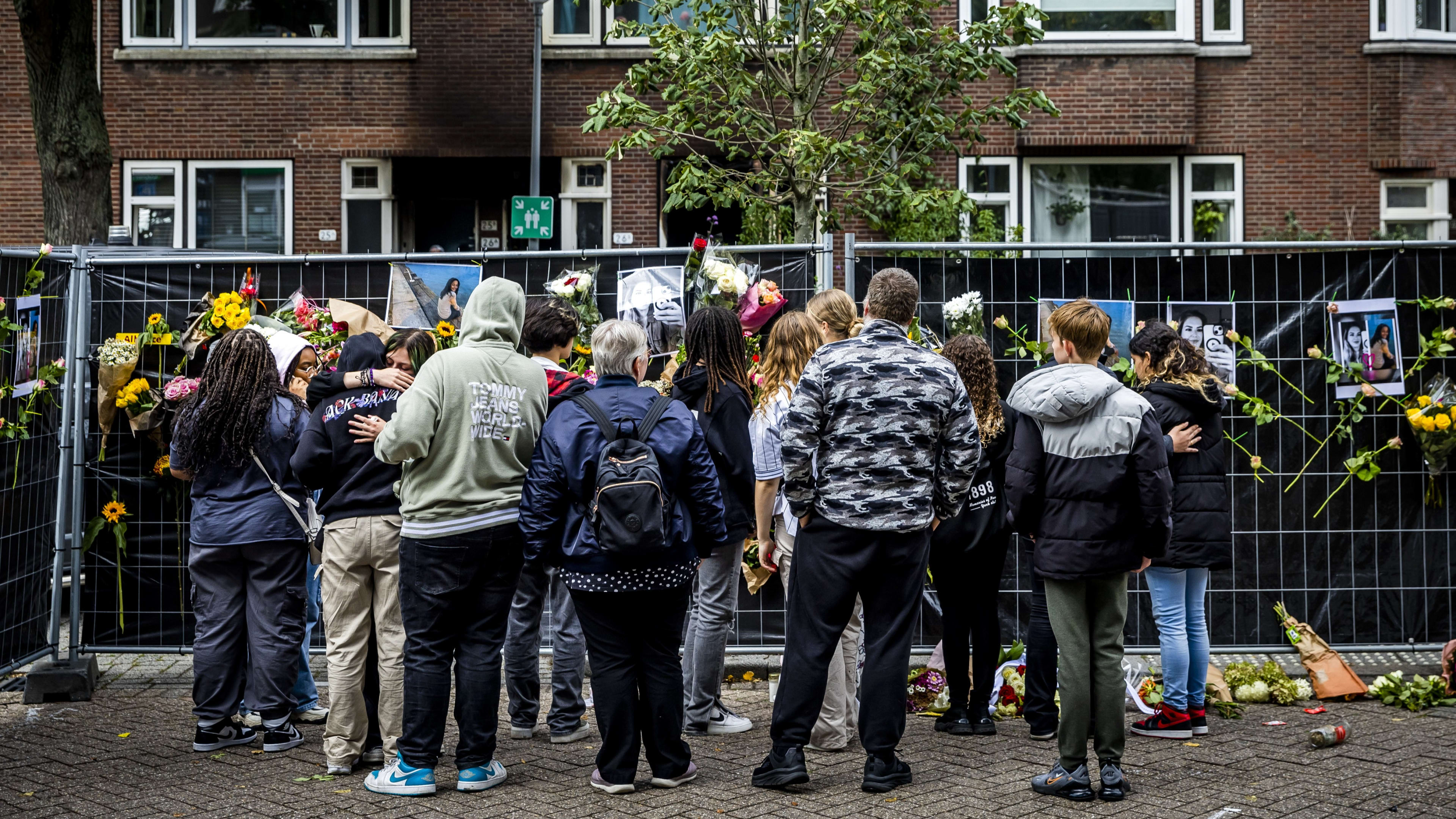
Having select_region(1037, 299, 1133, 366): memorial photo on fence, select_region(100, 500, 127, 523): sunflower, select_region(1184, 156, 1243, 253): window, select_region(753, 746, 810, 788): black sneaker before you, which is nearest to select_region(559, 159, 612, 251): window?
select_region(1184, 156, 1243, 253): window

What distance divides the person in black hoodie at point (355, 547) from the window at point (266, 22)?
13.7 meters

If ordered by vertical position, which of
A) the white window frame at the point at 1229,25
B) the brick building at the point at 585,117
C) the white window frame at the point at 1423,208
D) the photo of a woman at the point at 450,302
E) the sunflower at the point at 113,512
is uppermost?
the white window frame at the point at 1229,25

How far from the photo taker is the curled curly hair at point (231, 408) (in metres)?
6.03

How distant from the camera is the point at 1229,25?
17578mm

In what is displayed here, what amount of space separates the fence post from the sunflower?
0.12m

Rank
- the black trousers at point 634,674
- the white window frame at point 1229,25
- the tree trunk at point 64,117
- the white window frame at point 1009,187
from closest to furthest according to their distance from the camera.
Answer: the black trousers at point 634,674
the tree trunk at point 64,117
the white window frame at point 1229,25
the white window frame at point 1009,187

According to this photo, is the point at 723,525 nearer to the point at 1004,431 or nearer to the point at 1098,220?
the point at 1004,431

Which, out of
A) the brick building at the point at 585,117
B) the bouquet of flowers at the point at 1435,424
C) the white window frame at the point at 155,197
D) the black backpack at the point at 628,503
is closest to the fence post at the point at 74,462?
the black backpack at the point at 628,503

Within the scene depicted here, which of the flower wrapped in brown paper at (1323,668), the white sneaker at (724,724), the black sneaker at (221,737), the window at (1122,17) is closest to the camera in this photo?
the black sneaker at (221,737)

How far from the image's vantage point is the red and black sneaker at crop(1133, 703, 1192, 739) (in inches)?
243

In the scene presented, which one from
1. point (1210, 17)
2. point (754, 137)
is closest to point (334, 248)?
point (754, 137)

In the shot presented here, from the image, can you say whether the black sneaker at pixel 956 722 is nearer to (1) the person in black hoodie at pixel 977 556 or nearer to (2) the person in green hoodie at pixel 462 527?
(1) the person in black hoodie at pixel 977 556

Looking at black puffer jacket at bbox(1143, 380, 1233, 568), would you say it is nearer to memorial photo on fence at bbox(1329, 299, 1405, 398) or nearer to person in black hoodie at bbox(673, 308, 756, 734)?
memorial photo on fence at bbox(1329, 299, 1405, 398)

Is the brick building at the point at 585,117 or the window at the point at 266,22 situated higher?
the window at the point at 266,22
